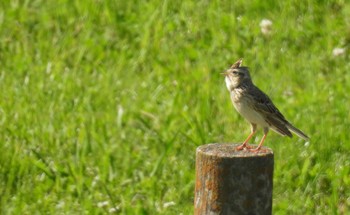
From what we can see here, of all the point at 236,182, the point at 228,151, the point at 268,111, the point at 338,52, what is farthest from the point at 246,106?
the point at 338,52

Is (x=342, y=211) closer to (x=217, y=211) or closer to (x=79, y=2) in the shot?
(x=217, y=211)

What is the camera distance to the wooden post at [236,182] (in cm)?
507

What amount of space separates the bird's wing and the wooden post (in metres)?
2.02

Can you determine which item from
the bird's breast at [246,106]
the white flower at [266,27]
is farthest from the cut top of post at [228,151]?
the white flower at [266,27]

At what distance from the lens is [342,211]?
26.3 feet

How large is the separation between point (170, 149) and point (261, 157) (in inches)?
145

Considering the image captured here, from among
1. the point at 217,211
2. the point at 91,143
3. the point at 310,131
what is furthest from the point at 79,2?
the point at 217,211

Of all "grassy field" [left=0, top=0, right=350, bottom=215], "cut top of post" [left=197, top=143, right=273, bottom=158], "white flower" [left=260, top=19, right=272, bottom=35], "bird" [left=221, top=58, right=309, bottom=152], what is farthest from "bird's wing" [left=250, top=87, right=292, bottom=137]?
"white flower" [left=260, top=19, right=272, bottom=35]

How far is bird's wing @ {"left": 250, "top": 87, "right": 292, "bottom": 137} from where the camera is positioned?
7.24 meters

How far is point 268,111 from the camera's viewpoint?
23.9ft

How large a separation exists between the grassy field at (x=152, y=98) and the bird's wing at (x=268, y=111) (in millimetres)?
867

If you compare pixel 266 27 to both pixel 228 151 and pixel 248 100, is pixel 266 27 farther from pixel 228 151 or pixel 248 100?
pixel 228 151

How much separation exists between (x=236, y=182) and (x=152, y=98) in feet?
16.0

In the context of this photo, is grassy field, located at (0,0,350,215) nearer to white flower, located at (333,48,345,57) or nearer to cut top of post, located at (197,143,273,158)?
white flower, located at (333,48,345,57)
